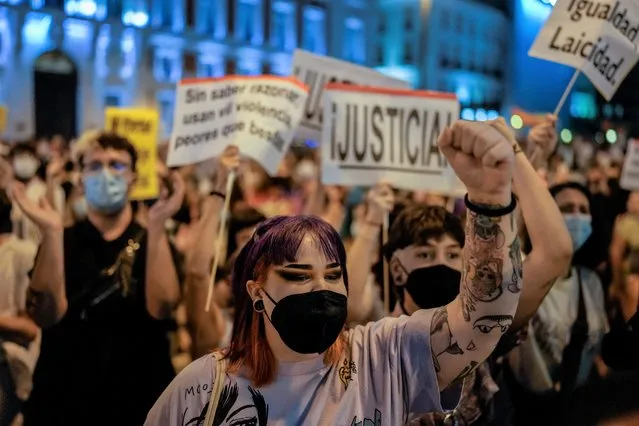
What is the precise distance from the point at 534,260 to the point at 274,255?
1.11m

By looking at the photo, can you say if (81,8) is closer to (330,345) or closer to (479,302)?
(330,345)

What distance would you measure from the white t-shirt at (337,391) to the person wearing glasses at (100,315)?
5.67 ft

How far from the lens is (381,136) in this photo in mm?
4824

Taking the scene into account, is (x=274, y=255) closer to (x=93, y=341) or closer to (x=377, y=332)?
(x=377, y=332)

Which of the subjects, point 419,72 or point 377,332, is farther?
point 419,72

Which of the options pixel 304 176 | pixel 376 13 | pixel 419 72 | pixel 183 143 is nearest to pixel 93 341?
pixel 183 143

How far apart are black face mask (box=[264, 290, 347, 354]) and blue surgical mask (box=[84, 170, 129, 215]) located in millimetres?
2178

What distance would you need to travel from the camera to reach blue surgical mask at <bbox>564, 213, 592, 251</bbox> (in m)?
4.56

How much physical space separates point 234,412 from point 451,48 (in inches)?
2483

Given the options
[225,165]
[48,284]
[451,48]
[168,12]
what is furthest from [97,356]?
[451,48]

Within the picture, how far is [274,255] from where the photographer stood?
7.79 feet

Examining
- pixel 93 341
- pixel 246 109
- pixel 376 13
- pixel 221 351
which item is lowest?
pixel 93 341

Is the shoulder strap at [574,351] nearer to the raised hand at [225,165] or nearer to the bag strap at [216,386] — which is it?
the raised hand at [225,165]

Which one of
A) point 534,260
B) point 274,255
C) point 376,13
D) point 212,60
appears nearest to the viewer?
point 274,255
